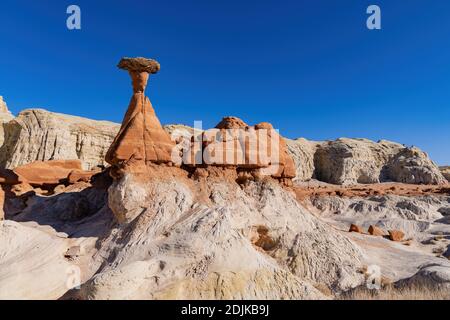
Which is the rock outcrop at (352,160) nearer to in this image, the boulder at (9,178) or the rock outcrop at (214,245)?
the rock outcrop at (214,245)

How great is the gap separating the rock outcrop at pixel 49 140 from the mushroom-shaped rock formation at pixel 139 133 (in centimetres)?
2727

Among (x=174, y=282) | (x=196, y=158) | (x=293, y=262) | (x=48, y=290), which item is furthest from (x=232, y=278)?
(x=196, y=158)

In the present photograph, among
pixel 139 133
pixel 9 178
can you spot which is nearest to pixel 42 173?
pixel 9 178

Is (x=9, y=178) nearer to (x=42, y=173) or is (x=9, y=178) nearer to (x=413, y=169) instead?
(x=42, y=173)

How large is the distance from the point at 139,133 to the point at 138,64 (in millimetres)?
2442

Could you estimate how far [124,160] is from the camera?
10078 millimetres

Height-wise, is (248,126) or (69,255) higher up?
(248,126)

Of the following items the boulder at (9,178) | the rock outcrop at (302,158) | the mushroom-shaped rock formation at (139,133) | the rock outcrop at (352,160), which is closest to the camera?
the mushroom-shaped rock formation at (139,133)

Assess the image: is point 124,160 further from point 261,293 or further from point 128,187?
point 261,293

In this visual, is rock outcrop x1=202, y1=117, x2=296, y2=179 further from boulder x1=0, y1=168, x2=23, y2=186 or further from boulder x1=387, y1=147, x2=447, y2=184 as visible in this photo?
boulder x1=387, y1=147, x2=447, y2=184

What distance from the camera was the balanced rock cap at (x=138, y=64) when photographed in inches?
433

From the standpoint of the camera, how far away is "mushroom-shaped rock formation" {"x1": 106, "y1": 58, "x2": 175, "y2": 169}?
10.1 meters

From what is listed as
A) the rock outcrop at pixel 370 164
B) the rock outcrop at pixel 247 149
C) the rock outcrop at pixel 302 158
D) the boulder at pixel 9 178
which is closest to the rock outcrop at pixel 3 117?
the boulder at pixel 9 178

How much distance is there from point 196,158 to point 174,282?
4767 millimetres
